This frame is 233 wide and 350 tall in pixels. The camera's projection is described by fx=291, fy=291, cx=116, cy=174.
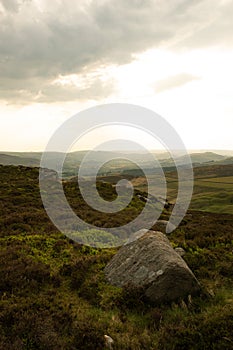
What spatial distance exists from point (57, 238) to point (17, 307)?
305 inches

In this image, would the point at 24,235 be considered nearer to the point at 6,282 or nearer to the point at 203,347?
the point at 6,282

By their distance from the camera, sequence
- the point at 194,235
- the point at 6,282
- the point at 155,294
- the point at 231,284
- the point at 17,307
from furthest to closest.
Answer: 1. the point at 194,235
2. the point at 231,284
3. the point at 6,282
4. the point at 155,294
5. the point at 17,307

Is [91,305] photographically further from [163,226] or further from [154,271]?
[163,226]

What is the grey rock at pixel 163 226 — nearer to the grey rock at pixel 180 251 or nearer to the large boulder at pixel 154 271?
the grey rock at pixel 180 251

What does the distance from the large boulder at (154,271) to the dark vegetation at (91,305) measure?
31cm

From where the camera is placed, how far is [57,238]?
15289 millimetres

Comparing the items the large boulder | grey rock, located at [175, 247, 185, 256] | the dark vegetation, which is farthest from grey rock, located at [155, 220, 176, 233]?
the large boulder

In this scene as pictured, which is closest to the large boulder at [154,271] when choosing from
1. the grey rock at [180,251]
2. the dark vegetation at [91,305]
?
the dark vegetation at [91,305]

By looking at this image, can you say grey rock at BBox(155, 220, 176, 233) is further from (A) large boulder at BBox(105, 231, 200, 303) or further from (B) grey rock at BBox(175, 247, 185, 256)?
(A) large boulder at BBox(105, 231, 200, 303)

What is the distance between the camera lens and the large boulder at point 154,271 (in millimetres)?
8555

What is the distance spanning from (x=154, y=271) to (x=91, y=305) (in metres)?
2.12

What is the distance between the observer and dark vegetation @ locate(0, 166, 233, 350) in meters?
6.41

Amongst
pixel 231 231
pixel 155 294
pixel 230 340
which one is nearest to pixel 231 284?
pixel 155 294

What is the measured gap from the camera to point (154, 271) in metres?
8.90
